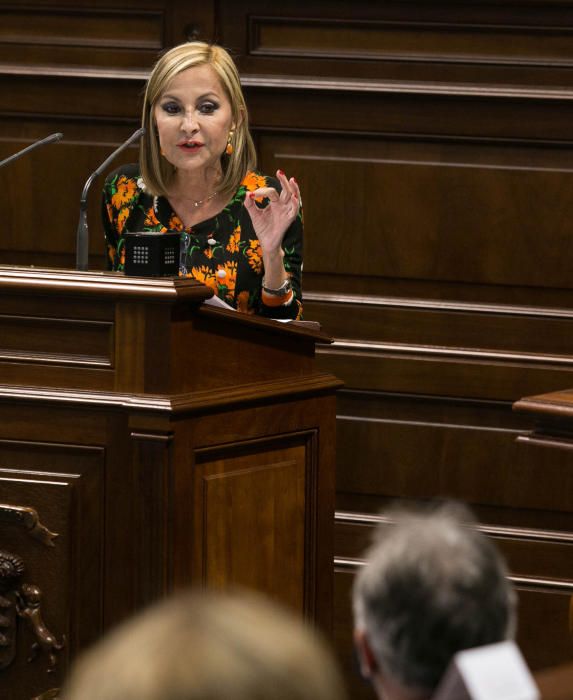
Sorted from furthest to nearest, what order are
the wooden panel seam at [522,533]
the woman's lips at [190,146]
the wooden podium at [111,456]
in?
Answer: the wooden panel seam at [522,533], the woman's lips at [190,146], the wooden podium at [111,456]

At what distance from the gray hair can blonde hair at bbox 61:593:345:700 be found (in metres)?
A: 0.25

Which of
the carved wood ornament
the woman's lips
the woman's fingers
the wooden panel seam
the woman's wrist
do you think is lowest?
the wooden panel seam

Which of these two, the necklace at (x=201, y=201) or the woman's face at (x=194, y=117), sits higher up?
the woman's face at (x=194, y=117)

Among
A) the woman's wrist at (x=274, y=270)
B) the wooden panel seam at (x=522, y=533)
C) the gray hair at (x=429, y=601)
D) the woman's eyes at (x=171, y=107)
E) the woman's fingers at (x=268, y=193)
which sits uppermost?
the woman's eyes at (x=171, y=107)

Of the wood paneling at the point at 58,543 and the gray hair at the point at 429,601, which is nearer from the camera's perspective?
the gray hair at the point at 429,601

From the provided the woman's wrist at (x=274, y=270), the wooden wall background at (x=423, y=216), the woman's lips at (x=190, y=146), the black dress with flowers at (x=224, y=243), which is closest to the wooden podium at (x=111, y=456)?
the woman's wrist at (x=274, y=270)

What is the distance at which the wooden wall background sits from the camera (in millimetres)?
4148

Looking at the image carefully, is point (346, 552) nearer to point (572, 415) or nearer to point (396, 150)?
point (396, 150)

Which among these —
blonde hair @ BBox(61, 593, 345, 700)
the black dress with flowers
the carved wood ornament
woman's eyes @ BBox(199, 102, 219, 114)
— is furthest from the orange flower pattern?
blonde hair @ BBox(61, 593, 345, 700)

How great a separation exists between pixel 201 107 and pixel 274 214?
37cm

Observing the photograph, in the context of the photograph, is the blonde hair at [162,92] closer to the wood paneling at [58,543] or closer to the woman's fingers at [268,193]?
the woman's fingers at [268,193]

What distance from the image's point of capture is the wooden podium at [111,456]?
2.62 m

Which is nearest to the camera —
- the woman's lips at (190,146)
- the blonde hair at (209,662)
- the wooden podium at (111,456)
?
the blonde hair at (209,662)

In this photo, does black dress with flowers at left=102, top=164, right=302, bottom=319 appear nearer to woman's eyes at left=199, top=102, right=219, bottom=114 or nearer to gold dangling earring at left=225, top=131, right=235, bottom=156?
gold dangling earring at left=225, top=131, right=235, bottom=156
